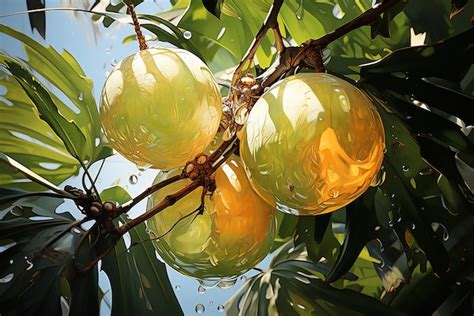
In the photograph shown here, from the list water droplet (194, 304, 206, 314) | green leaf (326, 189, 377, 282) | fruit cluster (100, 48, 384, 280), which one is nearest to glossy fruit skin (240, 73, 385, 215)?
fruit cluster (100, 48, 384, 280)

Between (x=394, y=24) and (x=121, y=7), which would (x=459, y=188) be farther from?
(x=121, y=7)

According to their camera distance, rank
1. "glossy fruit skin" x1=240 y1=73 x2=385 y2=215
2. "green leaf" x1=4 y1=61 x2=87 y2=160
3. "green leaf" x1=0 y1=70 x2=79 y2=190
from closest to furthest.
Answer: "glossy fruit skin" x1=240 y1=73 x2=385 y2=215 → "green leaf" x1=4 y1=61 x2=87 y2=160 → "green leaf" x1=0 y1=70 x2=79 y2=190

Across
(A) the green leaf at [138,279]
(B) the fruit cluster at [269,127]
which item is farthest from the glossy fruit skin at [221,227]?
(A) the green leaf at [138,279]

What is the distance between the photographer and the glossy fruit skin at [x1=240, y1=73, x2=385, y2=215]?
0.31 metres

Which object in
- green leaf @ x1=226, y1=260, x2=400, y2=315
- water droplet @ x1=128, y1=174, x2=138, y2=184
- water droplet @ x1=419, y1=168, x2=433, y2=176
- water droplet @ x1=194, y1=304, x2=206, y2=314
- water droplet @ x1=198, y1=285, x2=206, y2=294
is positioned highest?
water droplet @ x1=128, y1=174, x2=138, y2=184

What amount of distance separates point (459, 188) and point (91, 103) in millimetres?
268

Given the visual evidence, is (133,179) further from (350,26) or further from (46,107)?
(350,26)

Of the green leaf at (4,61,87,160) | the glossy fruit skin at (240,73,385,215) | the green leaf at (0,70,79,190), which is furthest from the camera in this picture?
the green leaf at (0,70,79,190)

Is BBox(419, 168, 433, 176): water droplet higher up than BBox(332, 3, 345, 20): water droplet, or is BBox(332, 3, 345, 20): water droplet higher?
BBox(332, 3, 345, 20): water droplet

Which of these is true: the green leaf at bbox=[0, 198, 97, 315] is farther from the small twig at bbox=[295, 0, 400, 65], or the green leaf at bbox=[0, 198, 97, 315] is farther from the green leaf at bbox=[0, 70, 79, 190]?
the small twig at bbox=[295, 0, 400, 65]

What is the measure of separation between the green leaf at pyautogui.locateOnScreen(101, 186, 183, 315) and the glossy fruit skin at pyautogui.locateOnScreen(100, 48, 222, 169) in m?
0.18

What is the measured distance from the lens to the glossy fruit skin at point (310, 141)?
0.31 meters

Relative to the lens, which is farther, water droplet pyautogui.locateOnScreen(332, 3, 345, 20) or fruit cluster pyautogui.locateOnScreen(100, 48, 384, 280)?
water droplet pyautogui.locateOnScreen(332, 3, 345, 20)

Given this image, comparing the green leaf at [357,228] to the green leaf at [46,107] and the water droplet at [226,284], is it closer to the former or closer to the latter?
the water droplet at [226,284]
